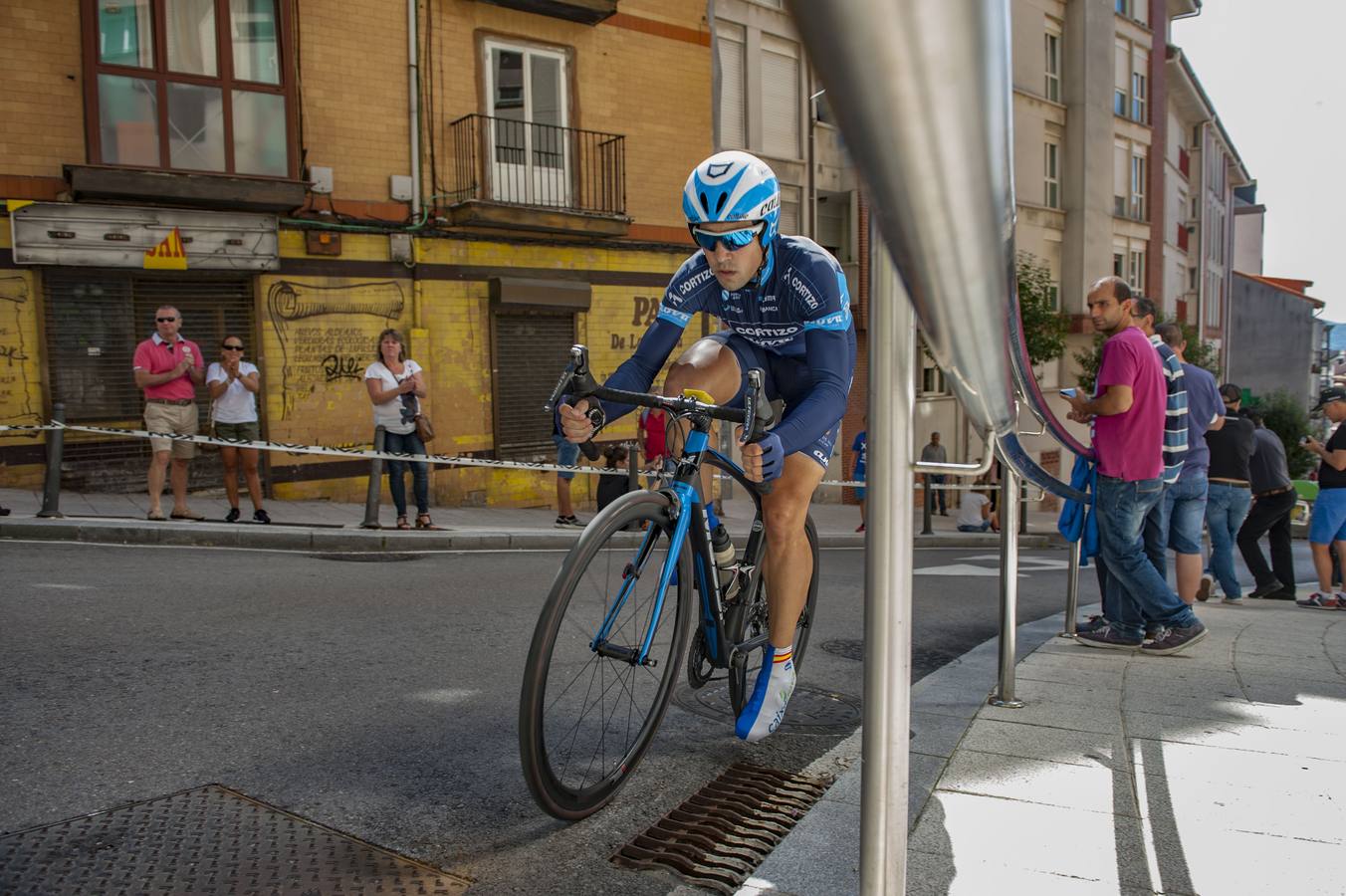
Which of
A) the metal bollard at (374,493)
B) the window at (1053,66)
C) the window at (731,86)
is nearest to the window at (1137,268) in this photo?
the window at (1053,66)

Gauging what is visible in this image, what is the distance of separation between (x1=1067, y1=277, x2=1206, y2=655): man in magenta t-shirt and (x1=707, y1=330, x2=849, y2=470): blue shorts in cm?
217

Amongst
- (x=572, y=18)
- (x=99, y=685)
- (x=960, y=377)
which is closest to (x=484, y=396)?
(x=572, y=18)

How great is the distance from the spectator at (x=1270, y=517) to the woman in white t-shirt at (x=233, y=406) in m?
9.30

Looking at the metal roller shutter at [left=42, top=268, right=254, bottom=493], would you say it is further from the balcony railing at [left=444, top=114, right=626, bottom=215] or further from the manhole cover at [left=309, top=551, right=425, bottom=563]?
the manhole cover at [left=309, top=551, right=425, bottom=563]

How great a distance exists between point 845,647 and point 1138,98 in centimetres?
3639

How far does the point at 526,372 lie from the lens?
18.3 m

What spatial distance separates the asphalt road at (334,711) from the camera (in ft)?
9.78

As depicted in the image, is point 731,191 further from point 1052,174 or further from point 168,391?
point 1052,174

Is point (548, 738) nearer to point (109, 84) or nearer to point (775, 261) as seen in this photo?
point (775, 261)

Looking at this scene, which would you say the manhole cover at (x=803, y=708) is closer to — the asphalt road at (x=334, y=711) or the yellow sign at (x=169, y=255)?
the asphalt road at (x=334, y=711)

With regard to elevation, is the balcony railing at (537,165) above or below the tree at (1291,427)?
above

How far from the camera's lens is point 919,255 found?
3.55 ft

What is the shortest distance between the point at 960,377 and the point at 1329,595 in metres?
8.97

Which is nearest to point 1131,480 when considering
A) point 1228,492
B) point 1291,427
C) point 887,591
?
point 887,591
